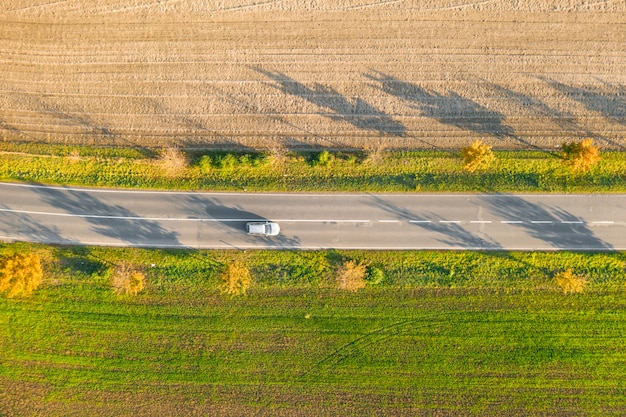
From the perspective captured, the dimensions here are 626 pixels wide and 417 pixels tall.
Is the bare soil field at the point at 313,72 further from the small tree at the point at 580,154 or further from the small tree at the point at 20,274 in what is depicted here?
the small tree at the point at 20,274

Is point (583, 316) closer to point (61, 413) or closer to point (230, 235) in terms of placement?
point (230, 235)

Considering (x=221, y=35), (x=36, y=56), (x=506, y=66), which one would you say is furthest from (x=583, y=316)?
(x=36, y=56)

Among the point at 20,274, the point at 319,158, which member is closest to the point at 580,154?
the point at 319,158

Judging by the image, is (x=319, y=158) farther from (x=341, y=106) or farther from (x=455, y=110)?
(x=455, y=110)

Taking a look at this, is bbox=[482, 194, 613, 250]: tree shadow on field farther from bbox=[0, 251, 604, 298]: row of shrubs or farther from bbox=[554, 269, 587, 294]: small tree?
bbox=[554, 269, 587, 294]: small tree

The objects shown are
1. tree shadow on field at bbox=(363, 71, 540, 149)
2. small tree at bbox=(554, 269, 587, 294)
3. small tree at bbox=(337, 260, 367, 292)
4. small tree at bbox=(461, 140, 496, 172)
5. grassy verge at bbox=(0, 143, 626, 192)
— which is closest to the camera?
small tree at bbox=(461, 140, 496, 172)

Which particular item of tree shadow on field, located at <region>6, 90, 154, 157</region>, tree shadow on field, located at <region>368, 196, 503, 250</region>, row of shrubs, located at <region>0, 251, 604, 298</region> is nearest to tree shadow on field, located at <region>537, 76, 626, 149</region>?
row of shrubs, located at <region>0, 251, 604, 298</region>
